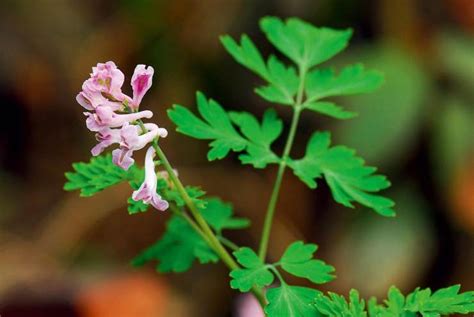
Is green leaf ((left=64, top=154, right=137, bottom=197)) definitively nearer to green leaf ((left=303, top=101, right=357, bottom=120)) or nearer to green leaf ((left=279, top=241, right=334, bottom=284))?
green leaf ((left=279, top=241, right=334, bottom=284))

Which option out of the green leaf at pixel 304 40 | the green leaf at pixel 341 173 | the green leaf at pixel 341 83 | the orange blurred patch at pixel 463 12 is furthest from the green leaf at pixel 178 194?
the orange blurred patch at pixel 463 12

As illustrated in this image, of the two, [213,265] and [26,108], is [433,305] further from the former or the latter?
[26,108]

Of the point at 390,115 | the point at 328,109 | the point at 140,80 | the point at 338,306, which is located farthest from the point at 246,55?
the point at 390,115

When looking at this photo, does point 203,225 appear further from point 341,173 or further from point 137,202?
point 341,173

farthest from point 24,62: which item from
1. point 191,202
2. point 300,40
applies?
point 191,202

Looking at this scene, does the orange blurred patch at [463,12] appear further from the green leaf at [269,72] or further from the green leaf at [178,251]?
the green leaf at [178,251]
